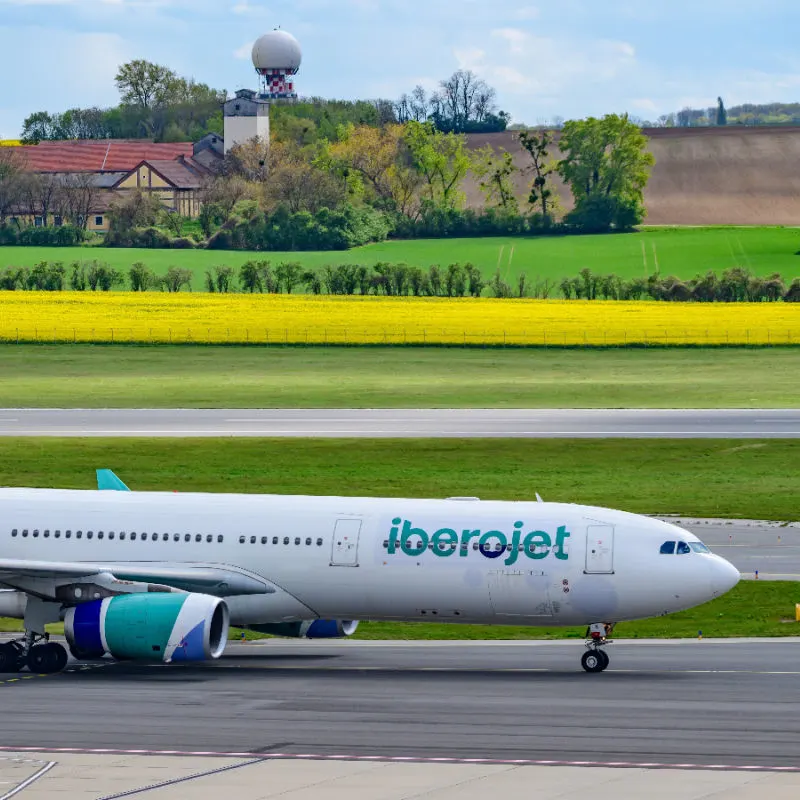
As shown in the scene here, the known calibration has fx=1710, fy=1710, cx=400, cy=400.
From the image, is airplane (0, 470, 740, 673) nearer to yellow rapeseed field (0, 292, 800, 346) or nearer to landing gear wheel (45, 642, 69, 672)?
landing gear wheel (45, 642, 69, 672)

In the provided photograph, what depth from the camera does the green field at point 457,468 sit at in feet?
237

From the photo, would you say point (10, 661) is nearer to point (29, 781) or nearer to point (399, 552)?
point (399, 552)

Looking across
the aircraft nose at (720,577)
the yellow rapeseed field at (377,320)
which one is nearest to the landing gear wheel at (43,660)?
the aircraft nose at (720,577)

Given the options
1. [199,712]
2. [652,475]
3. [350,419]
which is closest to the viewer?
[199,712]

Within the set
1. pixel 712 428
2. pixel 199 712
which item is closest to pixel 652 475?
pixel 712 428

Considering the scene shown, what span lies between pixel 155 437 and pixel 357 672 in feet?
156

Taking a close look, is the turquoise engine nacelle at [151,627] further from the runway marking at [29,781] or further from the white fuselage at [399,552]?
the runway marking at [29,781]

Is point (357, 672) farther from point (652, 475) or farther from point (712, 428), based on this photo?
point (712, 428)

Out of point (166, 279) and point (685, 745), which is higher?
point (166, 279)

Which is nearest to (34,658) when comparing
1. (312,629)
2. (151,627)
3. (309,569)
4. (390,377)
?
(151,627)

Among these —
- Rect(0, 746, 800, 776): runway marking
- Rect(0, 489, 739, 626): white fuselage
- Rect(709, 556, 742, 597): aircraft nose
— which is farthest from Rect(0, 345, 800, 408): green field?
Rect(0, 746, 800, 776): runway marking

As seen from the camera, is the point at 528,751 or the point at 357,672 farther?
the point at 357,672

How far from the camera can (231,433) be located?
89812 mm

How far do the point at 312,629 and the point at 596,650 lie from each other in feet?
24.9
